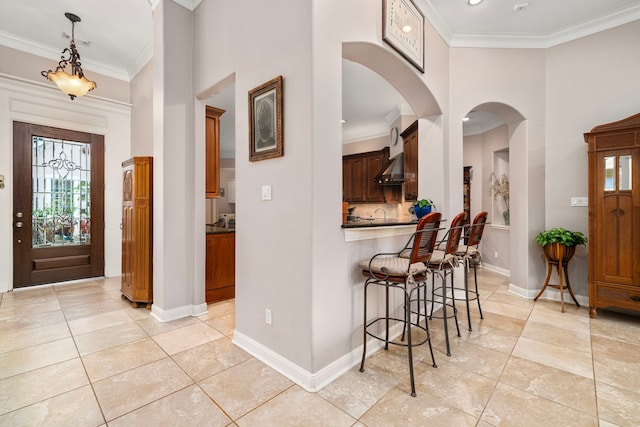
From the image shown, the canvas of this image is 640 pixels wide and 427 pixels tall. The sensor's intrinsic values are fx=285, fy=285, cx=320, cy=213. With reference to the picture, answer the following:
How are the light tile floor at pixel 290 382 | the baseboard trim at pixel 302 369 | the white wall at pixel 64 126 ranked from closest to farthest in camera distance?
the light tile floor at pixel 290 382 < the baseboard trim at pixel 302 369 < the white wall at pixel 64 126

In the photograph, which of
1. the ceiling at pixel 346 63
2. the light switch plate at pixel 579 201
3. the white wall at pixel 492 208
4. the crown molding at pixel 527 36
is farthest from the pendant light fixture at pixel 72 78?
the white wall at pixel 492 208

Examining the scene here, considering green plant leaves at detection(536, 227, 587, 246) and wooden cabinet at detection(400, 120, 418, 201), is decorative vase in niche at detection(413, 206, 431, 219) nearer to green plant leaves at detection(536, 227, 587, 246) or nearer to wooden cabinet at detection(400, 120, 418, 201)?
wooden cabinet at detection(400, 120, 418, 201)

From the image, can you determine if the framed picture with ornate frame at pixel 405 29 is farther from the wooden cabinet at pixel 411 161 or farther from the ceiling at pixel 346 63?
the wooden cabinet at pixel 411 161

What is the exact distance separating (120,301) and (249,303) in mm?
2246

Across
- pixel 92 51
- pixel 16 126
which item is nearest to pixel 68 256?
pixel 16 126

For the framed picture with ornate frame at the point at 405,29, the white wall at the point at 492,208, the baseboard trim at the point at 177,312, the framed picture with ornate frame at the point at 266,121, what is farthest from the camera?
the white wall at the point at 492,208

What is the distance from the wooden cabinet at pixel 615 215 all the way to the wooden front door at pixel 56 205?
6.56 meters

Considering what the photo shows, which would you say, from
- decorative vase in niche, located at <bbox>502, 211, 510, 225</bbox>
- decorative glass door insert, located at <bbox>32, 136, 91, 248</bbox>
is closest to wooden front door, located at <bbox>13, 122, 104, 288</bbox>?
decorative glass door insert, located at <bbox>32, 136, 91, 248</bbox>

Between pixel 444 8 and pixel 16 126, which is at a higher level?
pixel 444 8

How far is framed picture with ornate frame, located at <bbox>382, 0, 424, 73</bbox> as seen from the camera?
7.84 ft

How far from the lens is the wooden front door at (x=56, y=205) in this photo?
3943mm

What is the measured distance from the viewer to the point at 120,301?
3.51 m

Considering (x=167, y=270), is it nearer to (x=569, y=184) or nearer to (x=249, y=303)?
(x=249, y=303)

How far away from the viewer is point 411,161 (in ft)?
14.1
